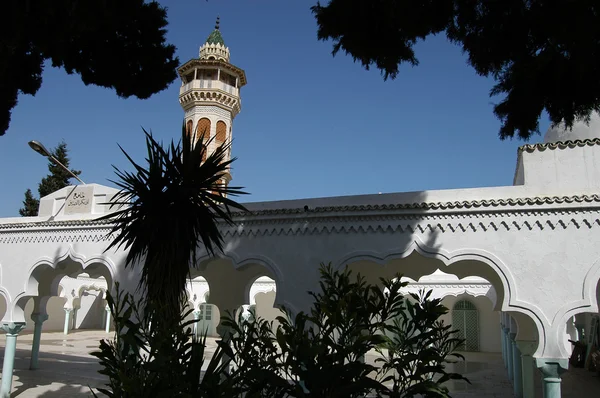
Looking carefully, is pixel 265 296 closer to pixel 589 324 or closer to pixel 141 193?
pixel 589 324

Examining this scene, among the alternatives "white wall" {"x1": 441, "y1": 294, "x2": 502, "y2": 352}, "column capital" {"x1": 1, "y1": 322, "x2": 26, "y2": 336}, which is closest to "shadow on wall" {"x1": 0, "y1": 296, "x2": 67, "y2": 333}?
"column capital" {"x1": 1, "y1": 322, "x2": 26, "y2": 336}

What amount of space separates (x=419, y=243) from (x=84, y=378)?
9.40m

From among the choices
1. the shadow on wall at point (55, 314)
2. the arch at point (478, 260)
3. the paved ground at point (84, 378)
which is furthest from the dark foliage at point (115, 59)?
the shadow on wall at point (55, 314)

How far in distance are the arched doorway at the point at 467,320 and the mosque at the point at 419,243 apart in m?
12.6

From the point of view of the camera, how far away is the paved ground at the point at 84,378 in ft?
37.9

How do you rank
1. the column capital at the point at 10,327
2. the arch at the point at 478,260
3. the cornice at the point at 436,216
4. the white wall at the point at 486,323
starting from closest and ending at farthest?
1. the arch at the point at 478,260
2. the cornice at the point at 436,216
3. the column capital at the point at 10,327
4. the white wall at the point at 486,323

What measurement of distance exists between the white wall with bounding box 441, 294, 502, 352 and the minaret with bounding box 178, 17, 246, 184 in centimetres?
1280

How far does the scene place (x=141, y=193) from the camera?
6.57 meters

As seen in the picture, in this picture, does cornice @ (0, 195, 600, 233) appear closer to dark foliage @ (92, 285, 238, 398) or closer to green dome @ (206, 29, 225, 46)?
dark foliage @ (92, 285, 238, 398)

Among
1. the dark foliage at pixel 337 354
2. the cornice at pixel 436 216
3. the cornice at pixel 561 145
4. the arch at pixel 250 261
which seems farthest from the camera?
the arch at pixel 250 261

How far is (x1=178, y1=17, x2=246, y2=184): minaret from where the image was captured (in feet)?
86.3

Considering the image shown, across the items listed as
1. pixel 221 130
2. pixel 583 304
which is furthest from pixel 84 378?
pixel 221 130

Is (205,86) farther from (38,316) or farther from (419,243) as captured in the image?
(419,243)

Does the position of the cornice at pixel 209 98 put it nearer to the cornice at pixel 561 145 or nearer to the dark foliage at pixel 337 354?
the cornice at pixel 561 145
